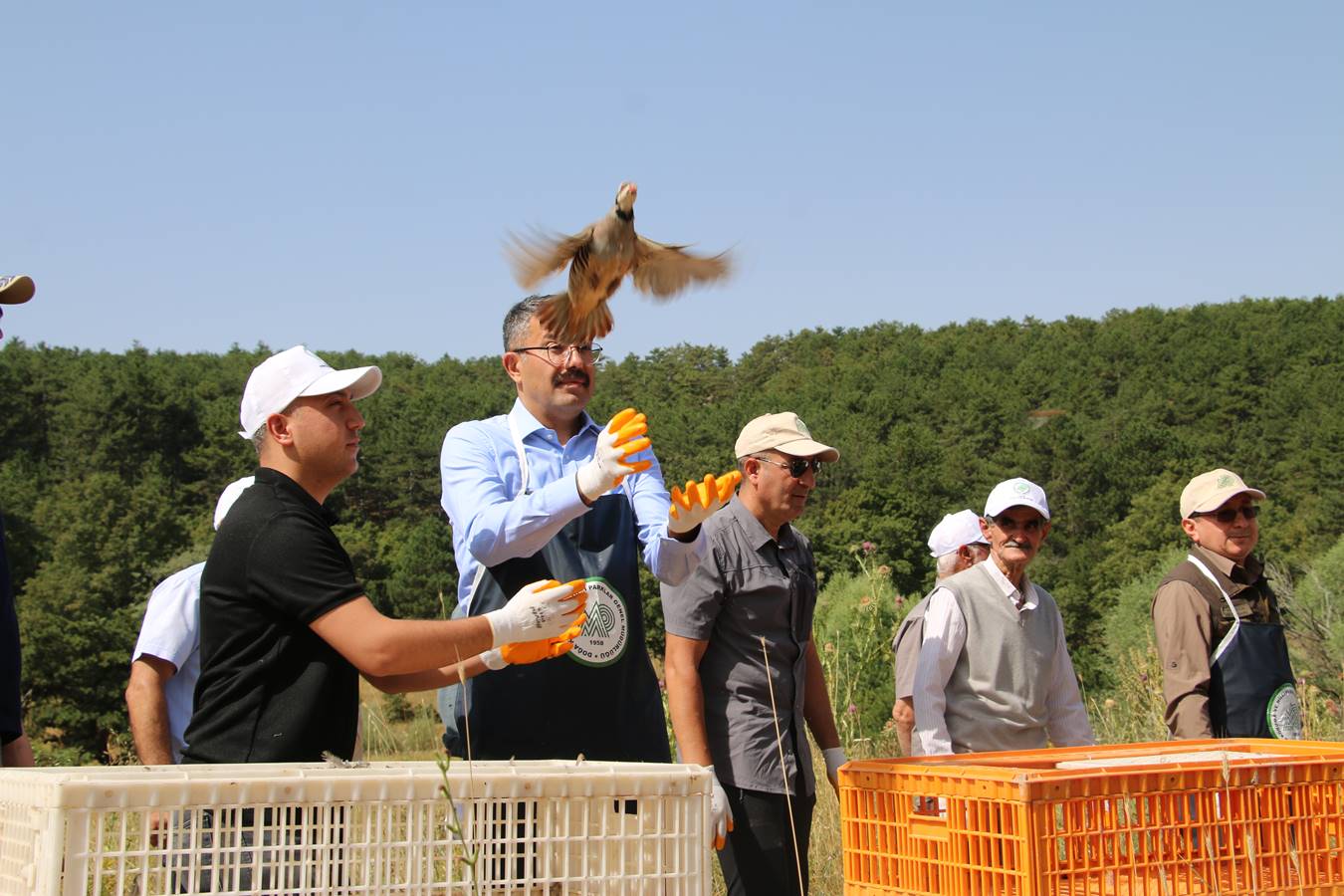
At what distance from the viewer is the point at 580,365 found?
320 cm

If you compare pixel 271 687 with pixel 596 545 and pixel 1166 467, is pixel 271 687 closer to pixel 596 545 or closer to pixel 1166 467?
pixel 596 545

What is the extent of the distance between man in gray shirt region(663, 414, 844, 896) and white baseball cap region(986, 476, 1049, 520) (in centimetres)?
61

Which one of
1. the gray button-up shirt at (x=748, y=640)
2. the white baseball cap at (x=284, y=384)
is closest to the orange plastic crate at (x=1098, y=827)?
the gray button-up shirt at (x=748, y=640)

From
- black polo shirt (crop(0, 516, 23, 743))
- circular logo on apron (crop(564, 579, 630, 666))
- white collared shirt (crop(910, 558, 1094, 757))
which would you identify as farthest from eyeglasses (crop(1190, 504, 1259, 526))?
black polo shirt (crop(0, 516, 23, 743))

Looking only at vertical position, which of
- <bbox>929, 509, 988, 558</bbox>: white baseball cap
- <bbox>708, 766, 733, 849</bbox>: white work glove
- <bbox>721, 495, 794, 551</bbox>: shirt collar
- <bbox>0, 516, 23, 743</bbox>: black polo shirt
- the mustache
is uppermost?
the mustache

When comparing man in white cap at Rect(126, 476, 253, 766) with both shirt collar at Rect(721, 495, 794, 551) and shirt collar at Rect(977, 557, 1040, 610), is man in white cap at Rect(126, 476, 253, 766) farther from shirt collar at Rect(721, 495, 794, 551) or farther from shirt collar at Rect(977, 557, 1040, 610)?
shirt collar at Rect(977, 557, 1040, 610)

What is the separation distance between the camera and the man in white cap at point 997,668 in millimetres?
3645

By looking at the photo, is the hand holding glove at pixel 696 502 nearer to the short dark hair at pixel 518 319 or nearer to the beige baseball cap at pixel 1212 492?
the short dark hair at pixel 518 319

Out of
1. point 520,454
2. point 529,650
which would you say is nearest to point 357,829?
point 529,650

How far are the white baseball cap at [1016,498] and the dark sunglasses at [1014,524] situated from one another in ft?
0.07

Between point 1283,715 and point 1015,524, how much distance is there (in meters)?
0.91

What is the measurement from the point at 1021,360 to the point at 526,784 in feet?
215

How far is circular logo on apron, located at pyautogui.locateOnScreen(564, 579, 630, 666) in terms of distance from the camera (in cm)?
286

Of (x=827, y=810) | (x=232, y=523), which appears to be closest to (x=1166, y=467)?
(x=827, y=810)
